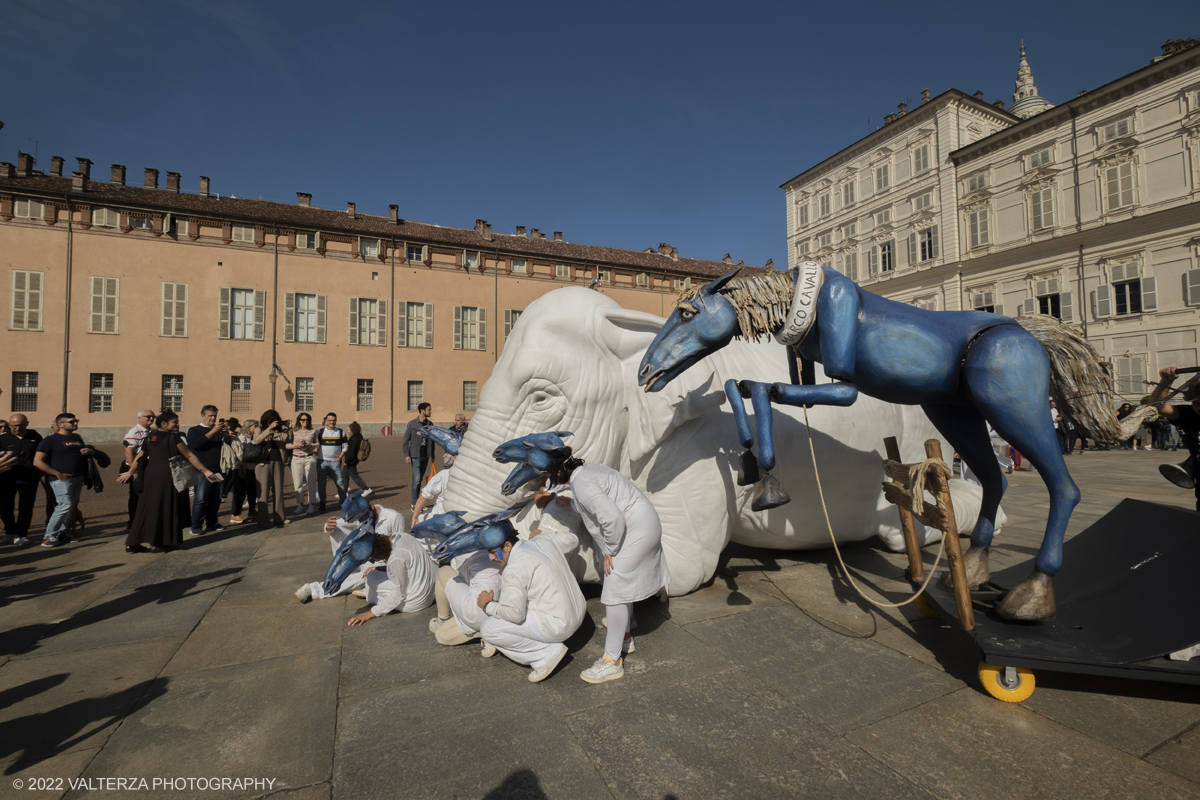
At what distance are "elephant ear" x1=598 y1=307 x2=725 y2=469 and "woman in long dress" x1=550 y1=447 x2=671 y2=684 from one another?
2.05 ft

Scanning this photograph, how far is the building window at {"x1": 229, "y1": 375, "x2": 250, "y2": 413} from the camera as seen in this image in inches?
979

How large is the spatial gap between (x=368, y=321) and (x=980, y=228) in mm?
28973

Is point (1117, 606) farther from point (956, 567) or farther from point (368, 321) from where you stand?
point (368, 321)

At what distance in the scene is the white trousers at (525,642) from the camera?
2.71 meters

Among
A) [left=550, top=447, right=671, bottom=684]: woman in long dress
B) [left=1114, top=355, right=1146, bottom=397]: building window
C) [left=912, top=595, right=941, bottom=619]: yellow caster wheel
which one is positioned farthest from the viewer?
[left=1114, top=355, right=1146, bottom=397]: building window

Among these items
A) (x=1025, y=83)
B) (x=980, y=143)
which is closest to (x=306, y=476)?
(x=980, y=143)

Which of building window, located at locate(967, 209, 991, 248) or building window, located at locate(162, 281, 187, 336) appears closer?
building window, located at locate(967, 209, 991, 248)

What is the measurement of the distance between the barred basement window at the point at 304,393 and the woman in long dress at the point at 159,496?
72.4ft

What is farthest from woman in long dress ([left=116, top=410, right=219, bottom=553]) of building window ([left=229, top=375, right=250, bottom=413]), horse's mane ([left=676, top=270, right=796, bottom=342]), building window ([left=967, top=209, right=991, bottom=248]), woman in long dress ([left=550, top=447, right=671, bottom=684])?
building window ([left=967, top=209, right=991, bottom=248])

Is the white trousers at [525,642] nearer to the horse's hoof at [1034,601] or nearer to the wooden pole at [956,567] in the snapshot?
the wooden pole at [956,567]

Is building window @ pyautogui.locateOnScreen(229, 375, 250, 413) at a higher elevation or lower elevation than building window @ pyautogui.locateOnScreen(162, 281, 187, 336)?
lower

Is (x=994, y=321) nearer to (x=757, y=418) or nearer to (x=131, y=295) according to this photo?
(x=757, y=418)

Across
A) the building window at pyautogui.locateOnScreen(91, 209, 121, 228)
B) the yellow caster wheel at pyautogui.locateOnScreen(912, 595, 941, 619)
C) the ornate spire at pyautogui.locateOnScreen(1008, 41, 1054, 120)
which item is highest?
the ornate spire at pyautogui.locateOnScreen(1008, 41, 1054, 120)

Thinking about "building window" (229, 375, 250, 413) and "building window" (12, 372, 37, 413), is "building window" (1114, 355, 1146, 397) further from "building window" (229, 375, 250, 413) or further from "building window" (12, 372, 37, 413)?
"building window" (12, 372, 37, 413)
